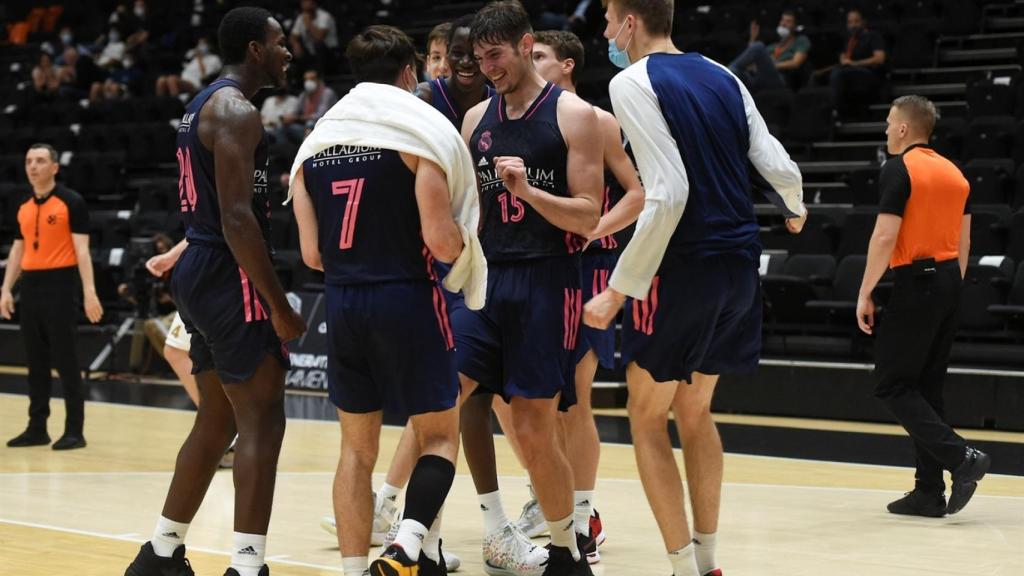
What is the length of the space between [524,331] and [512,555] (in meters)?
0.91

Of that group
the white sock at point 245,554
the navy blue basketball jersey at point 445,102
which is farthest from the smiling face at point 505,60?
the white sock at point 245,554

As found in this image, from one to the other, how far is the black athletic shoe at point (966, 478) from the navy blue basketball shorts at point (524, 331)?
8.03 feet

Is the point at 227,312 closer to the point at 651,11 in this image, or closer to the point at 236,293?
the point at 236,293

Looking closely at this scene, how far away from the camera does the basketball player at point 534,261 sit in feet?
14.6

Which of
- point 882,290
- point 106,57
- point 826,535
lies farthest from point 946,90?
point 106,57

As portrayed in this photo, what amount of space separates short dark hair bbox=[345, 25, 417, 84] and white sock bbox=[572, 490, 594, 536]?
1885mm

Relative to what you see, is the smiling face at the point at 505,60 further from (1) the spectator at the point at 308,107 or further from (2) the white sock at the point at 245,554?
(1) the spectator at the point at 308,107

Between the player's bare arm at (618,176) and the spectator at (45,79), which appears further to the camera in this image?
the spectator at (45,79)

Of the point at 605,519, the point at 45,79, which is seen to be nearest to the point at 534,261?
the point at 605,519

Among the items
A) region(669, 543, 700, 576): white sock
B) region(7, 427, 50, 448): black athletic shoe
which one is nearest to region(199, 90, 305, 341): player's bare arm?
region(669, 543, 700, 576): white sock

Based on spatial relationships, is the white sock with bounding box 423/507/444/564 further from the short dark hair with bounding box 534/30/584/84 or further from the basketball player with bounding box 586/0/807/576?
the short dark hair with bounding box 534/30/584/84

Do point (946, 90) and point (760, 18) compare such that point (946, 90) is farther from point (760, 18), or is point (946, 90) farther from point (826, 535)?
point (826, 535)

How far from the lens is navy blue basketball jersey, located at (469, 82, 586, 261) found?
452cm

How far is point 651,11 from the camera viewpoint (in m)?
4.33
